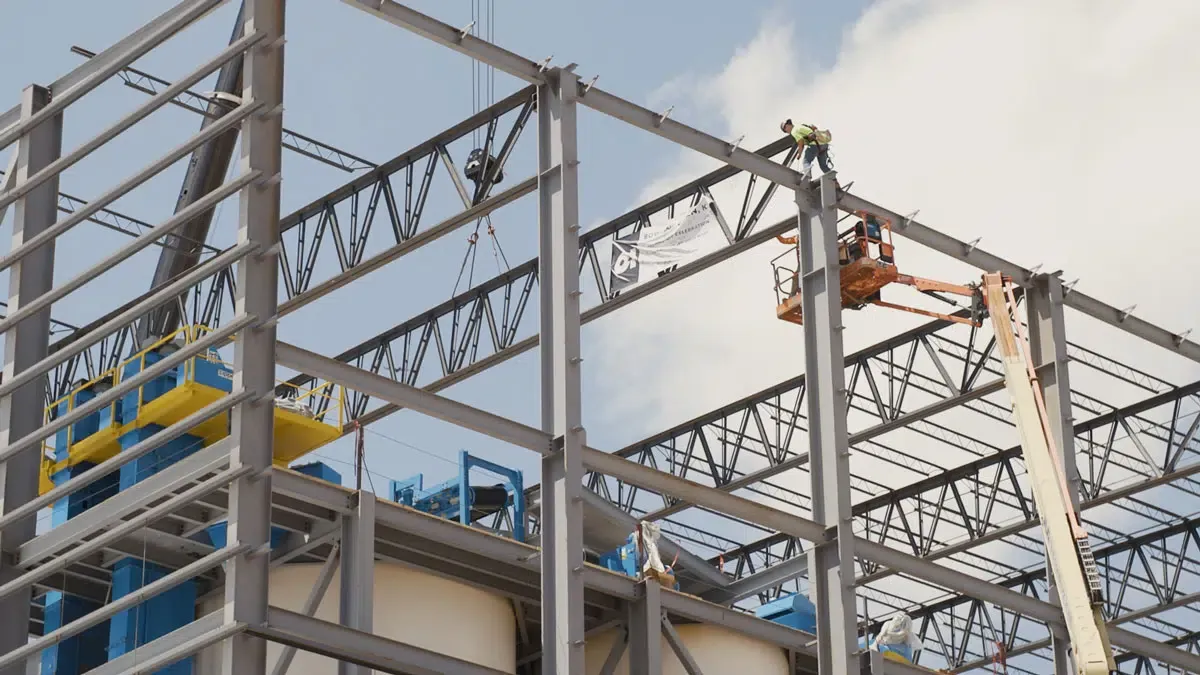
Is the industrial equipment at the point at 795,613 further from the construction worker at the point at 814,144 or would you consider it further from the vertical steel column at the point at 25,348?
the vertical steel column at the point at 25,348

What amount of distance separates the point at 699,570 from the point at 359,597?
1241 centimetres

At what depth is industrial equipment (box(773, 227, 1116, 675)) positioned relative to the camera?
33250mm

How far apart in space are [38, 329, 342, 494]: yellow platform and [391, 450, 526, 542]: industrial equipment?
238 centimetres

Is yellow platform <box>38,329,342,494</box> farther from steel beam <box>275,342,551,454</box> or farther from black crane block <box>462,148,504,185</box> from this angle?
black crane block <box>462,148,504,185</box>

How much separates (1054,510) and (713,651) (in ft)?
21.1

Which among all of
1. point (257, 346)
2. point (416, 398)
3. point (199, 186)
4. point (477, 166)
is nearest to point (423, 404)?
point (416, 398)

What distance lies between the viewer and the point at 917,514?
5550 cm

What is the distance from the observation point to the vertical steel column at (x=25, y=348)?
27062 mm

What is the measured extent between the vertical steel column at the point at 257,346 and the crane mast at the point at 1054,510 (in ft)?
48.4

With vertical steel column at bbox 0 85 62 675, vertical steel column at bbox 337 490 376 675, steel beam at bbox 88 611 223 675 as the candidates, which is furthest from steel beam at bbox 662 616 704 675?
vertical steel column at bbox 0 85 62 675

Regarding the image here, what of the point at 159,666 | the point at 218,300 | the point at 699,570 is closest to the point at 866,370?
the point at 699,570

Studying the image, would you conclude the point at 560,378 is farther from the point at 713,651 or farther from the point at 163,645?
the point at 163,645

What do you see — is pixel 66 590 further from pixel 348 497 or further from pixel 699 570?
pixel 699 570

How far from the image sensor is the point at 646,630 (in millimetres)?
32250
